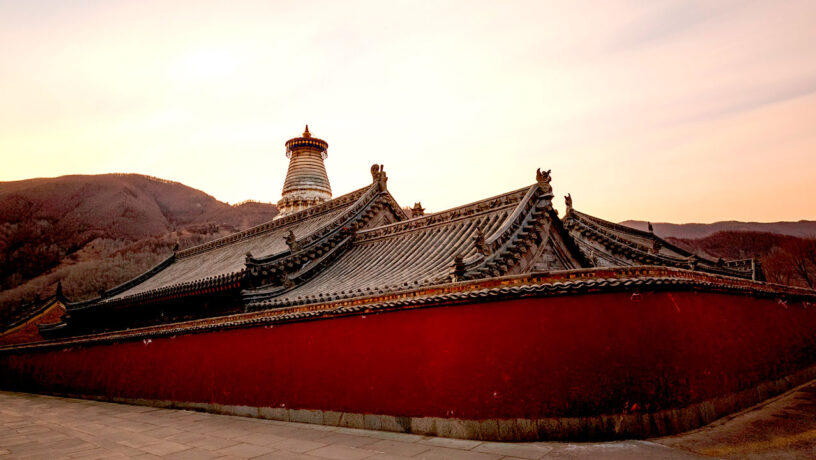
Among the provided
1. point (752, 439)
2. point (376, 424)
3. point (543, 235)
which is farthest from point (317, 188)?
point (752, 439)

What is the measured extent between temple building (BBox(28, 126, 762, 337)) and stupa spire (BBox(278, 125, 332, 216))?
4131 millimetres

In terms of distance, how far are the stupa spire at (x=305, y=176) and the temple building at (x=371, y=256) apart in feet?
13.6

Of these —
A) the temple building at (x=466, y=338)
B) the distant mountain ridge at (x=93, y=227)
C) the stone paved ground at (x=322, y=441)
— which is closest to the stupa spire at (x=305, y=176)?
the temple building at (x=466, y=338)

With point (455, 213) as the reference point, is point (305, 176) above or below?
above

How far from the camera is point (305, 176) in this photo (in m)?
23.7

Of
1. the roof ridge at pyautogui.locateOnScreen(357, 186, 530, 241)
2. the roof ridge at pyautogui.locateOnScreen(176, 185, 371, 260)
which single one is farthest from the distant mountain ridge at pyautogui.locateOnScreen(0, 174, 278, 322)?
the roof ridge at pyautogui.locateOnScreen(357, 186, 530, 241)

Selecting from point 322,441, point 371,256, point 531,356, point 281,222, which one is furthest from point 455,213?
point 281,222

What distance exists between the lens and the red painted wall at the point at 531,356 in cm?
550

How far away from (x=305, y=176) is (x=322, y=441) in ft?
61.7

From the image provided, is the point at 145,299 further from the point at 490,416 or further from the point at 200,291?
the point at 490,416

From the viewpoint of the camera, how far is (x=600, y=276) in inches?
224

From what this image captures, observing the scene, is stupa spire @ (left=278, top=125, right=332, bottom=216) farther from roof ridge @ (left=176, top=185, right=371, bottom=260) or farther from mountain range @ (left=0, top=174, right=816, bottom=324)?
mountain range @ (left=0, top=174, right=816, bottom=324)

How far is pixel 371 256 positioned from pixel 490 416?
7.17 m

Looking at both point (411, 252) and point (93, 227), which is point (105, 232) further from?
point (411, 252)
